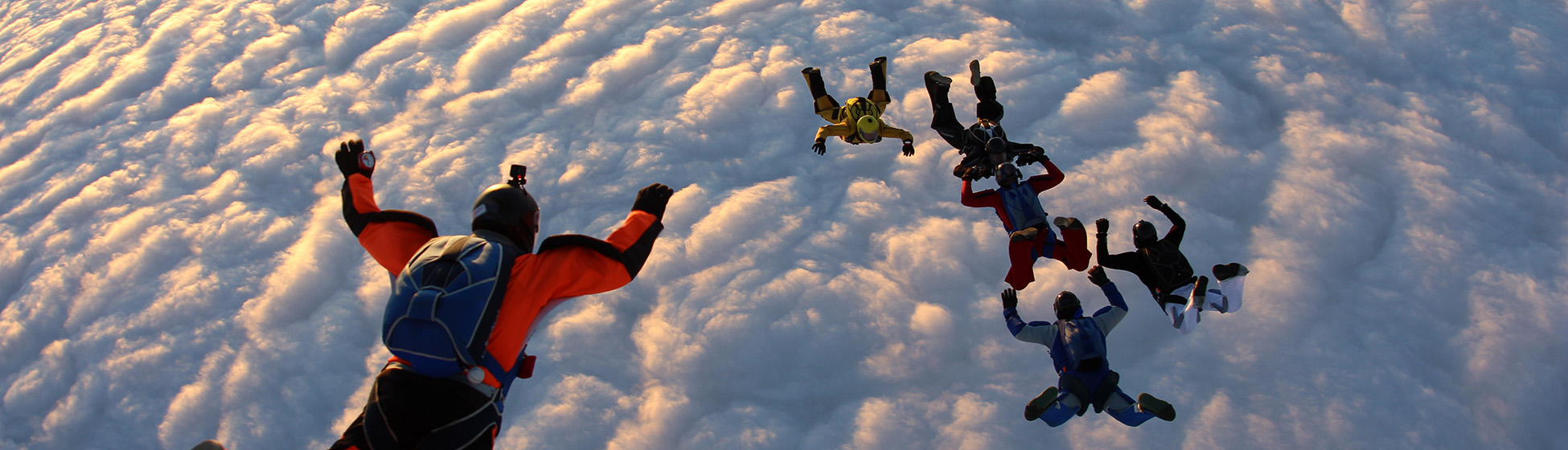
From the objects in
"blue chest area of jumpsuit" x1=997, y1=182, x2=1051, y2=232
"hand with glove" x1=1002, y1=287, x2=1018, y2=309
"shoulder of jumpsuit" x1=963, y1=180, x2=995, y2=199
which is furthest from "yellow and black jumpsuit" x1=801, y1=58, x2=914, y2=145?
"hand with glove" x1=1002, y1=287, x2=1018, y2=309

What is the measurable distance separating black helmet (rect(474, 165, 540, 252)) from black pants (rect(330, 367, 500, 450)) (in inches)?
25.8

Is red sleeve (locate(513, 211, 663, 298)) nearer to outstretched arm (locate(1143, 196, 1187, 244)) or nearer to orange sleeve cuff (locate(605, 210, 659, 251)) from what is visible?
orange sleeve cuff (locate(605, 210, 659, 251))

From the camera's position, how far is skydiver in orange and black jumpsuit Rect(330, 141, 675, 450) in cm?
300

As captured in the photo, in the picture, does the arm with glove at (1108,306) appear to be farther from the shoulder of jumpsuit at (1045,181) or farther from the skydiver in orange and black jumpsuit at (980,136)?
the skydiver in orange and black jumpsuit at (980,136)

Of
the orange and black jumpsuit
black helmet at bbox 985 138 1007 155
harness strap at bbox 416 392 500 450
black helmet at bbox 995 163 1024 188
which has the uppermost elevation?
the orange and black jumpsuit

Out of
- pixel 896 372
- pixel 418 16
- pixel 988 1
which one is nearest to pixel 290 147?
pixel 418 16

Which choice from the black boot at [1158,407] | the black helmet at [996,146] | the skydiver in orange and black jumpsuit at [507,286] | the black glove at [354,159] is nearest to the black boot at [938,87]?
the black helmet at [996,146]

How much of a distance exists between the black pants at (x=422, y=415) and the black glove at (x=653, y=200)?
102cm

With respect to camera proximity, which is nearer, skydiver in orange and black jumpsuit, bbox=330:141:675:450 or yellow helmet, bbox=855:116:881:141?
skydiver in orange and black jumpsuit, bbox=330:141:675:450

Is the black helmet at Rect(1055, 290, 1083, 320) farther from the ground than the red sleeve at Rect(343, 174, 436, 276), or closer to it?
closer to it

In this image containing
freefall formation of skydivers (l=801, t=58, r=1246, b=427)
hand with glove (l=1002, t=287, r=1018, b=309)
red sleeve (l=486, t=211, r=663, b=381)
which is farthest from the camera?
hand with glove (l=1002, t=287, r=1018, b=309)

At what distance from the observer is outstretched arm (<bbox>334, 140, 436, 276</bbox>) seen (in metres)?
3.49

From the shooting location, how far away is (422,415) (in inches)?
118

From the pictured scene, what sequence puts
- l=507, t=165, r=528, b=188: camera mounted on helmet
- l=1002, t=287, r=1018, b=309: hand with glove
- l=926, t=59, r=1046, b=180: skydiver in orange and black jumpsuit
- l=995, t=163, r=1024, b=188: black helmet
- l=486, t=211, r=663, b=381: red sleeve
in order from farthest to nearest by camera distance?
l=926, t=59, r=1046, b=180: skydiver in orange and black jumpsuit, l=995, t=163, r=1024, b=188: black helmet, l=1002, t=287, r=1018, b=309: hand with glove, l=507, t=165, r=528, b=188: camera mounted on helmet, l=486, t=211, r=663, b=381: red sleeve
